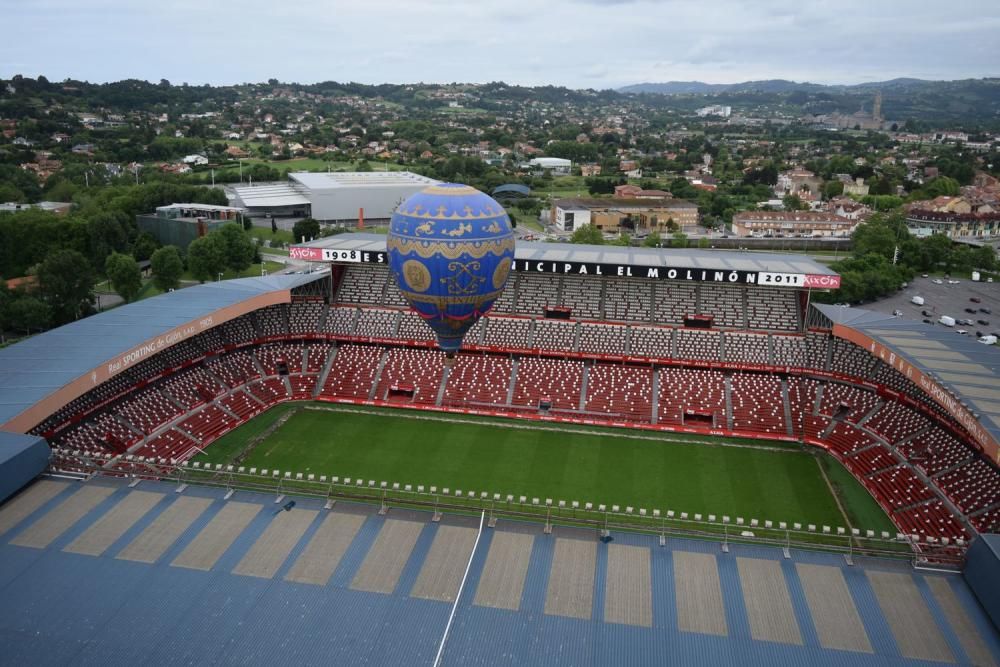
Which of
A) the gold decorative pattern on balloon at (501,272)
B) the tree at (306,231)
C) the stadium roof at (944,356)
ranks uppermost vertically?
the gold decorative pattern on balloon at (501,272)

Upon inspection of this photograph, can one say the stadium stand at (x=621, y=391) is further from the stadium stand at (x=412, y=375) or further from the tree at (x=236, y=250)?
the tree at (x=236, y=250)

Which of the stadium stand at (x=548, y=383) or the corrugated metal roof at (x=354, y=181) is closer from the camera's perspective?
the stadium stand at (x=548, y=383)

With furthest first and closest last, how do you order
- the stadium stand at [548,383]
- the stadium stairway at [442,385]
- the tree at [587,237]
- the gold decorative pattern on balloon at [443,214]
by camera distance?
the tree at [587,237] → the stadium stairway at [442,385] → the stadium stand at [548,383] → the gold decorative pattern on balloon at [443,214]

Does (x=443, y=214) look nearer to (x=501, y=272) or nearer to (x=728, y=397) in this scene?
(x=501, y=272)

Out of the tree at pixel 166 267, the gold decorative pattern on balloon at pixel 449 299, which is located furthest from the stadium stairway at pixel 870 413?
the tree at pixel 166 267

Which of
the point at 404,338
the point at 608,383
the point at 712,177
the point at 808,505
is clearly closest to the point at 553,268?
the point at 608,383

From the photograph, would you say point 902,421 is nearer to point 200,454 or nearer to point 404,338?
point 404,338
